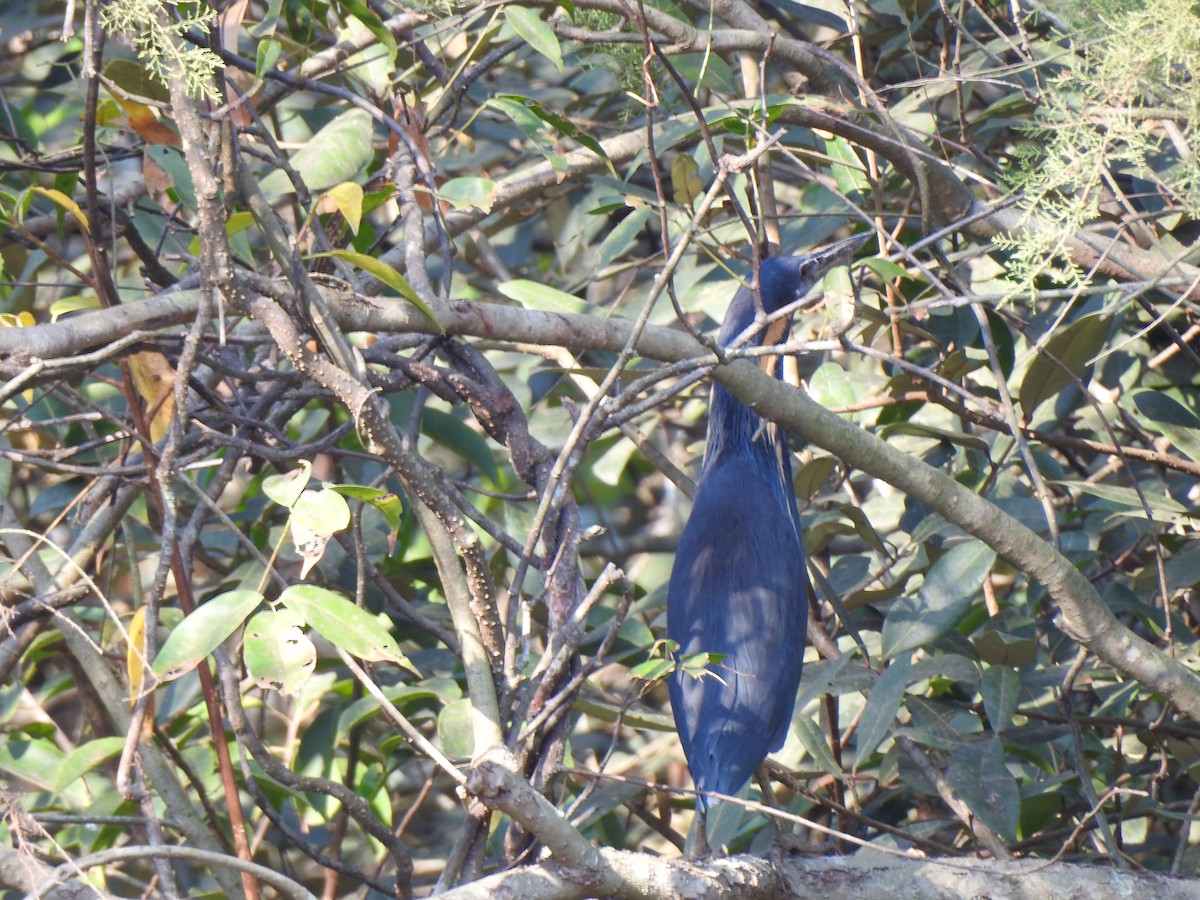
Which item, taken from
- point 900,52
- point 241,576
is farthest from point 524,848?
point 900,52

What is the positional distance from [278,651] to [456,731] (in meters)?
0.77

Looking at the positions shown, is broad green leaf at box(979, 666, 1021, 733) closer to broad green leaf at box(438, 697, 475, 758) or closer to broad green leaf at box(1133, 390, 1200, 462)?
broad green leaf at box(1133, 390, 1200, 462)

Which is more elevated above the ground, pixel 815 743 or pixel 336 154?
pixel 336 154

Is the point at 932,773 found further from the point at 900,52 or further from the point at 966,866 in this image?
the point at 900,52

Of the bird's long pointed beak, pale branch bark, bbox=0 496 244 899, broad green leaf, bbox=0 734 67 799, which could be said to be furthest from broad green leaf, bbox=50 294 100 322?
the bird's long pointed beak

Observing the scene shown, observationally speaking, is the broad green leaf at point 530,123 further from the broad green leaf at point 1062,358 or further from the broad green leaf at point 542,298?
the broad green leaf at point 1062,358

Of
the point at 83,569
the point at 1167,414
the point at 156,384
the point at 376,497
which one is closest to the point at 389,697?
the point at 83,569

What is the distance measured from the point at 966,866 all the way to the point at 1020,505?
934mm

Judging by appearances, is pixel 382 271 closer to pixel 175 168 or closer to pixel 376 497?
pixel 376 497

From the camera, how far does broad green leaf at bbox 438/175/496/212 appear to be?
2062 millimetres

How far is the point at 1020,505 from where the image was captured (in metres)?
2.71

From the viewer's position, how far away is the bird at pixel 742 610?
9.34ft

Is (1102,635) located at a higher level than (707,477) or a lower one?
higher

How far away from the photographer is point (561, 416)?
3.84 metres
